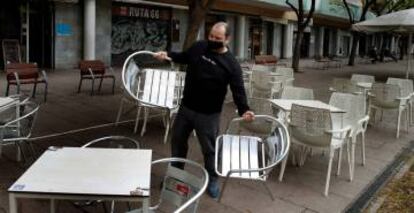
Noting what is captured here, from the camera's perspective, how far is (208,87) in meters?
4.16

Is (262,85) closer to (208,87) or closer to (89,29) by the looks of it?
(208,87)

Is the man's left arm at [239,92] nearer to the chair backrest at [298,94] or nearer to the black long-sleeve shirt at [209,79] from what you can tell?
the black long-sleeve shirt at [209,79]

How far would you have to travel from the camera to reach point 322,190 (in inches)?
201

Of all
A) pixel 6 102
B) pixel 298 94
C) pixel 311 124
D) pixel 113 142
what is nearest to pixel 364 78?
pixel 298 94

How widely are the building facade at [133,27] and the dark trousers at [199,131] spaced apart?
13.2 m

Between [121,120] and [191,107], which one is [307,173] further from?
[121,120]

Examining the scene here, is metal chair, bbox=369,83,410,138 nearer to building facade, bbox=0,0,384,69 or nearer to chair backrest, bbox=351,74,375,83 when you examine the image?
chair backrest, bbox=351,74,375,83

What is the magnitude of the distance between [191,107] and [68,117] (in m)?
4.35

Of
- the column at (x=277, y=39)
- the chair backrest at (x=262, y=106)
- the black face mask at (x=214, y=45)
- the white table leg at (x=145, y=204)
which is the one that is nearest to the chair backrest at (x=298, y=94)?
the chair backrest at (x=262, y=106)

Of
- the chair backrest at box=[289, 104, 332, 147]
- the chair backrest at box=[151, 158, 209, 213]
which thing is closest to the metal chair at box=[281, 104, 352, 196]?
the chair backrest at box=[289, 104, 332, 147]

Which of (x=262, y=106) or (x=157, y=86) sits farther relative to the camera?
(x=157, y=86)

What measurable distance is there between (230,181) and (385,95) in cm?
425

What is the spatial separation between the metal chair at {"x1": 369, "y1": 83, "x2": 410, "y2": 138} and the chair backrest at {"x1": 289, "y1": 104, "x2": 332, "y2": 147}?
344 centimetres

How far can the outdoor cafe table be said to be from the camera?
8.05 feet
